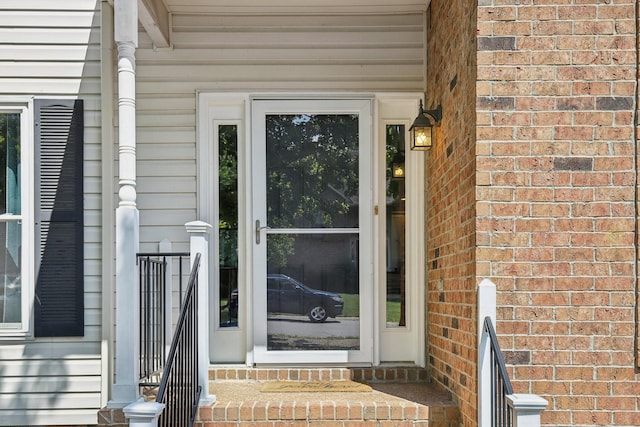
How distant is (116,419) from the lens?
10.7 ft

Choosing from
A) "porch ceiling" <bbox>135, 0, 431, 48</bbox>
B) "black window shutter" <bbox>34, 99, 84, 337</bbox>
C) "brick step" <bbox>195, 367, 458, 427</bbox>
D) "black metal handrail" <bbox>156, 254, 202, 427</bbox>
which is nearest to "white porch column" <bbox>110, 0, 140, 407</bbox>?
"black metal handrail" <bbox>156, 254, 202, 427</bbox>

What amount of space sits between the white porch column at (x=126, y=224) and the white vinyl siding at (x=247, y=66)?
956 mm

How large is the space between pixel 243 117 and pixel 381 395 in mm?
2202

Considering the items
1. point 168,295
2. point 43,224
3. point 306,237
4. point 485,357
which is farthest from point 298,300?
point 43,224

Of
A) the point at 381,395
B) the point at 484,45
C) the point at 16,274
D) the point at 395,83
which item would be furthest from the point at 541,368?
the point at 16,274

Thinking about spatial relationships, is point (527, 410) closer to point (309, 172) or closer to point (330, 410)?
point (330, 410)

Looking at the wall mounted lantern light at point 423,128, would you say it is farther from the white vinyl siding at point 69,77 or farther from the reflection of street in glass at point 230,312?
the white vinyl siding at point 69,77

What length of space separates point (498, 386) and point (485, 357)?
0.22 metres

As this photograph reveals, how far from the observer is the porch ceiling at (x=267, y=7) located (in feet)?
13.2

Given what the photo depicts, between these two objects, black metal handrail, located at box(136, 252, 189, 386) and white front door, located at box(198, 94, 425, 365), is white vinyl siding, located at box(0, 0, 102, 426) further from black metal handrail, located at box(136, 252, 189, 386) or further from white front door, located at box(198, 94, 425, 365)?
white front door, located at box(198, 94, 425, 365)

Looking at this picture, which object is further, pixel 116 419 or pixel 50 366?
pixel 50 366

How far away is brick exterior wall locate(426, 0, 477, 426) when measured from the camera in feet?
10.1

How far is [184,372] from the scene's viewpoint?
2998mm

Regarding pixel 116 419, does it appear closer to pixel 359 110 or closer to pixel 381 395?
Answer: pixel 381 395
